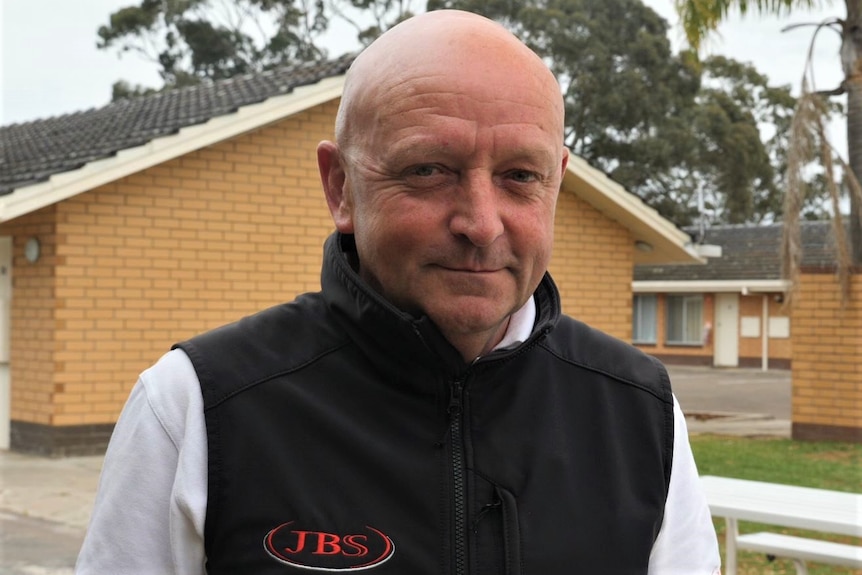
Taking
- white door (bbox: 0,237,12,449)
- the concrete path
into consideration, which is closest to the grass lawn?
the concrete path

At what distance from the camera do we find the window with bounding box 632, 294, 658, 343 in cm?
3862

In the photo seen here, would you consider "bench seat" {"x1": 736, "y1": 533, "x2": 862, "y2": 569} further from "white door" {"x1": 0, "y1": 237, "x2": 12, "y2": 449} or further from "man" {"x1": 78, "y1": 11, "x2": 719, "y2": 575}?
"white door" {"x1": 0, "y1": 237, "x2": 12, "y2": 449}

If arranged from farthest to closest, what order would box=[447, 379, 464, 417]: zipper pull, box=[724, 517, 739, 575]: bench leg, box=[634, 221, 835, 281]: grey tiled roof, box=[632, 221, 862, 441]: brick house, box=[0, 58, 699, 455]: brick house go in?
box=[634, 221, 835, 281]: grey tiled roof → box=[632, 221, 862, 441]: brick house → box=[0, 58, 699, 455]: brick house → box=[724, 517, 739, 575]: bench leg → box=[447, 379, 464, 417]: zipper pull

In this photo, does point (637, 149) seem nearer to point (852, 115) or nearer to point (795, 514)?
point (852, 115)

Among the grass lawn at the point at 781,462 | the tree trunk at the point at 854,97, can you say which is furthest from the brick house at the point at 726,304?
the grass lawn at the point at 781,462

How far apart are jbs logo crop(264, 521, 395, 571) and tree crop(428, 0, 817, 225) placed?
37590 mm

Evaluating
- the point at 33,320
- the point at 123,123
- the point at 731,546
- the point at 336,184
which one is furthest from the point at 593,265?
the point at 336,184

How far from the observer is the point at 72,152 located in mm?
13922

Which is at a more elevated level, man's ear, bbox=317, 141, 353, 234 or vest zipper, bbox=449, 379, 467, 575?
man's ear, bbox=317, 141, 353, 234

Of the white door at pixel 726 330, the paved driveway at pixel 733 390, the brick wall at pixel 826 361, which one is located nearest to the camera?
the brick wall at pixel 826 361

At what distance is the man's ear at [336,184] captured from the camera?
1.74 m

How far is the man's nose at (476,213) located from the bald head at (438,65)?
0.46ft

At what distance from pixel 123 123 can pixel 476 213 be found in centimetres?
1574

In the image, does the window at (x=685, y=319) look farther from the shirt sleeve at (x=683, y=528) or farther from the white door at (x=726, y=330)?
the shirt sleeve at (x=683, y=528)
